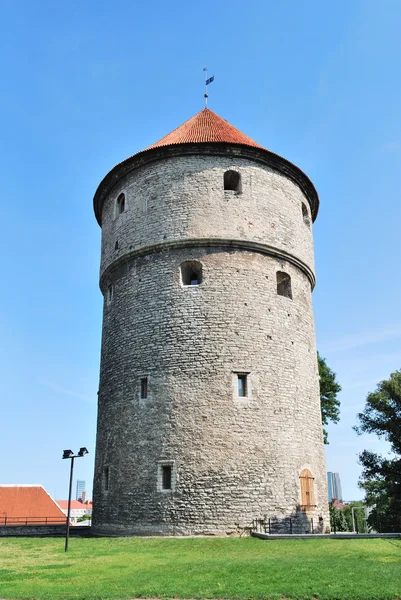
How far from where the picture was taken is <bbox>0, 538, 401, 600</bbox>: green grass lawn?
6.79m

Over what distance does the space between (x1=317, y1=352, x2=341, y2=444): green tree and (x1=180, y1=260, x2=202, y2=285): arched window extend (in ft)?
36.7

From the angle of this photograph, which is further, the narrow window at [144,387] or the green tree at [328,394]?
the green tree at [328,394]

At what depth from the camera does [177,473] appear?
13.9 metres

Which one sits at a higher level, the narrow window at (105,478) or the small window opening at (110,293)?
the small window opening at (110,293)

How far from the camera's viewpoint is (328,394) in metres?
25.3

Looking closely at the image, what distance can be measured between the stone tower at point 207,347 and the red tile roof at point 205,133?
129 mm

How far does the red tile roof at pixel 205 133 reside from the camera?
56.1ft

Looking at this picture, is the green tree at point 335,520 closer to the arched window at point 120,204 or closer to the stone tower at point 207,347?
the stone tower at point 207,347

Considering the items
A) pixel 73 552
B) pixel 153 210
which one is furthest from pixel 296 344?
pixel 73 552

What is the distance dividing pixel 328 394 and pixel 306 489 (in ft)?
35.9

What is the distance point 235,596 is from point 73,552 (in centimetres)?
589

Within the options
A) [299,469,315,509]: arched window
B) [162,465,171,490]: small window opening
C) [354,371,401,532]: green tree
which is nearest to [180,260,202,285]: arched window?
[162,465,171,490]: small window opening

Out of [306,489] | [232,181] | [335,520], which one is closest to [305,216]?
[232,181]

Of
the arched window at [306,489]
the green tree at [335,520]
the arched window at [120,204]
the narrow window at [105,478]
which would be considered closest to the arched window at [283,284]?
the arched window at [306,489]
